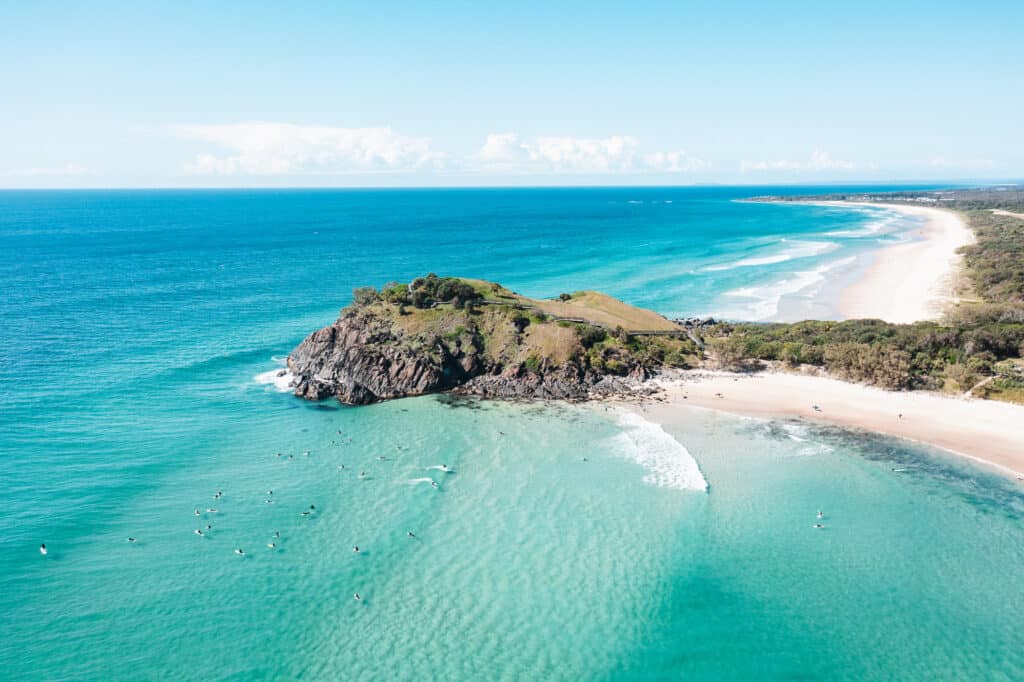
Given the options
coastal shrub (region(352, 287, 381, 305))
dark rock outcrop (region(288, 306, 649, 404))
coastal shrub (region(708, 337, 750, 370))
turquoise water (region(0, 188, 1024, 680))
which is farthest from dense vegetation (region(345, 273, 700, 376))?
turquoise water (region(0, 188, 1024, 680))

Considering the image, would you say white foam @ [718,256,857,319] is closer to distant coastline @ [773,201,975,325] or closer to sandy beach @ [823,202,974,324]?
distant coastline @ [773,201,975,325]

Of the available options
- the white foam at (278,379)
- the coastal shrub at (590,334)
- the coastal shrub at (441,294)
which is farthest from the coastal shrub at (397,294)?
the coastal shrub at (590,334)

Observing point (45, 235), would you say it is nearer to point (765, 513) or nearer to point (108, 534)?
point (108, 534)

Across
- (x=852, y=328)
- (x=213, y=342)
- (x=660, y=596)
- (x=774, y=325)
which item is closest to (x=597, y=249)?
(x=774, y=325)

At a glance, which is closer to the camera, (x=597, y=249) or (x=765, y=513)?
(x=765, y=513)

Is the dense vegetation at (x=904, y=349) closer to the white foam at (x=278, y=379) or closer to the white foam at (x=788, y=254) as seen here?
the white foam at (x=278, y=379)

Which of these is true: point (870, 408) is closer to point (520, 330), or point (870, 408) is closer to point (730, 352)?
point (730, 352)

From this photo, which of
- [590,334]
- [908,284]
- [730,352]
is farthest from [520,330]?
[908,284]
